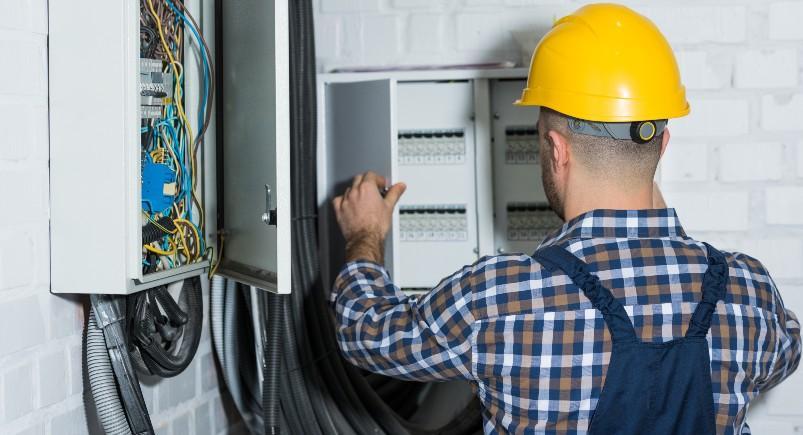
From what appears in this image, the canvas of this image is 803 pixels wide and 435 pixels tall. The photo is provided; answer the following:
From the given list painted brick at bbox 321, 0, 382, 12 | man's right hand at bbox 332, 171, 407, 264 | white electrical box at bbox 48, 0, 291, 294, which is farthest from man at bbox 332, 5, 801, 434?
painted brick at bbox 321, 0, 382, 12

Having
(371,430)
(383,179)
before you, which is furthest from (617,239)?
(371,430)

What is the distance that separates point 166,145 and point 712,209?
1.29 m

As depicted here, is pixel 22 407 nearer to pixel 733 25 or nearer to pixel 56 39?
pixel 56 39

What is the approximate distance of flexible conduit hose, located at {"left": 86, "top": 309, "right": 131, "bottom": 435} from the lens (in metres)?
1.39

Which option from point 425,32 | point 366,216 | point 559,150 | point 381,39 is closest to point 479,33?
point 425,32

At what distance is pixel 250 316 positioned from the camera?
1.96m

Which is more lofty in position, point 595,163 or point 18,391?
point 595,163

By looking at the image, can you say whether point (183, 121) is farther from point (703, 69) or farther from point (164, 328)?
point (703, 69)

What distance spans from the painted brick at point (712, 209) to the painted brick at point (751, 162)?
0.05 metres

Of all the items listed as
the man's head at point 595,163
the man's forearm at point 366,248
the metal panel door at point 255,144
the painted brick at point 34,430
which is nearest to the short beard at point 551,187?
the man's head at point 595,163

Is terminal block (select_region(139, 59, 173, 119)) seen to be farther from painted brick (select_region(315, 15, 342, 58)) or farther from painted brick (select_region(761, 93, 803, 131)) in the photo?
painted brick (select_region(761, 93, 803, 131))

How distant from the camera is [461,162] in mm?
2146

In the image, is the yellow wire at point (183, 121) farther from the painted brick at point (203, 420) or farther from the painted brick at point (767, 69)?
the painted brick at point (767, 69)

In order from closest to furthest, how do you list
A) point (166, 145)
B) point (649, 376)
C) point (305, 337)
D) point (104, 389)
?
1. point (649, 376)
2. point (104, 389)
3. point (166, 145)
4. point (305, 337)
